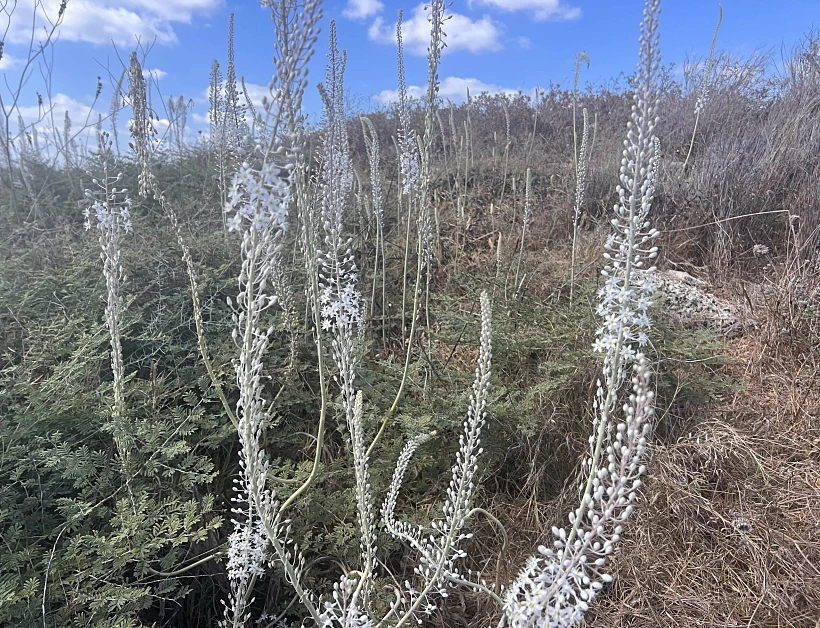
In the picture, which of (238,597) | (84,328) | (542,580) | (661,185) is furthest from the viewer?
(661,185)

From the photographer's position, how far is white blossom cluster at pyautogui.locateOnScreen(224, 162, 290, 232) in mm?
1329

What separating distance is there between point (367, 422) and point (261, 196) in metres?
1.79

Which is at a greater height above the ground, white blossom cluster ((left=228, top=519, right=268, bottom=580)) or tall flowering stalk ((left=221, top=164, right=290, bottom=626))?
tall flowering stalk ((left=221, top=164, right=290, bottom=626))

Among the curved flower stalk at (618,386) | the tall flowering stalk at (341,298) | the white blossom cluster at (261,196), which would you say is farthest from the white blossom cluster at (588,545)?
the white blossom cluster at (261,196)

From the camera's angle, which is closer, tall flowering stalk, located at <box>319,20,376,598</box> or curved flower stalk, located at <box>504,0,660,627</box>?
curved flower stalk, located at <box>504,0,660,627</box>

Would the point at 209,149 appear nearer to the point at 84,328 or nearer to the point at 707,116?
the point at 84,328

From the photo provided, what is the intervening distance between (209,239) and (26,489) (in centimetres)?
240

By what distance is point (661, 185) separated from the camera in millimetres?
6551

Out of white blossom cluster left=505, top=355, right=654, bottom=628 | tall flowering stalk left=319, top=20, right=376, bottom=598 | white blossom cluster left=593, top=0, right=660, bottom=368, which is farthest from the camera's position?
tall flowering stalk left=319, top=20, right=376, bottom=598

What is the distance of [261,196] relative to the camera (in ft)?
4.38

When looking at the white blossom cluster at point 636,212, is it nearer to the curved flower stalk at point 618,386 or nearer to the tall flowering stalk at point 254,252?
the curved flower stalk at point 618,386

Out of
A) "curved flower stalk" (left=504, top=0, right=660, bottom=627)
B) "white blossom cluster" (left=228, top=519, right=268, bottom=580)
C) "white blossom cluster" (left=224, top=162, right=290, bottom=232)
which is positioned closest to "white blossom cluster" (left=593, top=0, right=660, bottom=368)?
"curved flower stalk" (left=504, top=0, right=660, bottom=627)

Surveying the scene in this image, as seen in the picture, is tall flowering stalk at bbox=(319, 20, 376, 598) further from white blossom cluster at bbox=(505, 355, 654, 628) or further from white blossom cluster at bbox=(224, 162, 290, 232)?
white blossom cluster at bbox=(505, 355, 654, 628)

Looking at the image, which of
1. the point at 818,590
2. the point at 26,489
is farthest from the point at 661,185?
the point at 26,489
